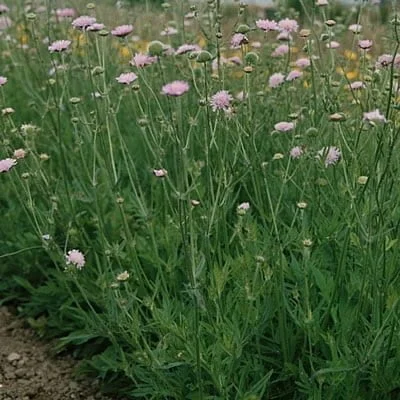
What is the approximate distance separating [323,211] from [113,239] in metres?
0.79

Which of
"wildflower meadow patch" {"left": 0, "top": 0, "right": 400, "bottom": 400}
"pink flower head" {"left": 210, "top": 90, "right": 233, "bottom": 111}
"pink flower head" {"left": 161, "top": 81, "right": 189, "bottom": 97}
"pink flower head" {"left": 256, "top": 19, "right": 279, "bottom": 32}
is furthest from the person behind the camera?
"pink flower head" {"left": 256, "top": 19, "right": 279, "bottom": 32}

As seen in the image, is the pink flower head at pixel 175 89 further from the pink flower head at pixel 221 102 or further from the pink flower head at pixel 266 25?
the pink flower head at pixel 266 25

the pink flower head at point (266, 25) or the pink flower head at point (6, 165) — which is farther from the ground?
the pink flower head at point (266, 25)

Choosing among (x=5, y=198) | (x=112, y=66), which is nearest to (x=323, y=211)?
(x=5, y=198)

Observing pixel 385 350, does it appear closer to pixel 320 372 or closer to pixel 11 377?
pixel 320 372

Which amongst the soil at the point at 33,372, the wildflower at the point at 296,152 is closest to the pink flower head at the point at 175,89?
the wildflower at the point at 296,152

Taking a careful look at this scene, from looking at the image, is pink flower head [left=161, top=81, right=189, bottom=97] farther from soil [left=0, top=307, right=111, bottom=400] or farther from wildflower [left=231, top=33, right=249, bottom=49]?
soil [left=0, top=307, right=111, bottom=400]

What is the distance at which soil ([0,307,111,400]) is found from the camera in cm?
277

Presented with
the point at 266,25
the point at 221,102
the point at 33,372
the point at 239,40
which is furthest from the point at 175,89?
the point at 33,372

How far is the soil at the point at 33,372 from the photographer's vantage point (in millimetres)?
2768

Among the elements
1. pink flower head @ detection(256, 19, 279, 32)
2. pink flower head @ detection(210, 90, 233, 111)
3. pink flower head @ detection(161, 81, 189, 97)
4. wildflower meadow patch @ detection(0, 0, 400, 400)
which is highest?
pink flower head @ detection(161, 81, 189, 97)

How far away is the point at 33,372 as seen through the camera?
2.90 m

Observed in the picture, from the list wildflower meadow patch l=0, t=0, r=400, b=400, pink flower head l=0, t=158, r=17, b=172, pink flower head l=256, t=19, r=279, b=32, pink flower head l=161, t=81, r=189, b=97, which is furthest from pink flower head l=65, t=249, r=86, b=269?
pink flower head l=256, t=19, r=279, b=32

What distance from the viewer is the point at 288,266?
8.55 feet
